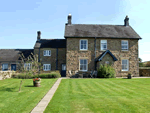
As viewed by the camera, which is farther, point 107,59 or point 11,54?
point 11,54

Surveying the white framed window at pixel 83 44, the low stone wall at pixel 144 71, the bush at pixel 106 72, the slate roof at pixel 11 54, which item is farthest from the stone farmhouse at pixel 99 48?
the slate roof at pixel 11 54

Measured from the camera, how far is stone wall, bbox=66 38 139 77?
83.3ft

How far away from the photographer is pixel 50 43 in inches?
1319

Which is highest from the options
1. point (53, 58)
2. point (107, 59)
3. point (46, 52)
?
point (46, 52)

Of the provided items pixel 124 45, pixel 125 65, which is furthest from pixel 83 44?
pixel 125 65

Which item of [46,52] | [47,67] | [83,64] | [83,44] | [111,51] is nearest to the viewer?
[83,64]

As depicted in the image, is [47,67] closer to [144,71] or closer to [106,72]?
[106,72]

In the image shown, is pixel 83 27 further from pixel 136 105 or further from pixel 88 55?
pixel 136 105

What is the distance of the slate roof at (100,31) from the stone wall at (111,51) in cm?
86

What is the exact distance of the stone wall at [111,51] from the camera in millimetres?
25391

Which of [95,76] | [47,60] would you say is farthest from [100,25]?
[47,60]

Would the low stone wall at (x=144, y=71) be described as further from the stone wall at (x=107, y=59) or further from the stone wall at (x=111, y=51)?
the stone wall at (x=107, y=59)

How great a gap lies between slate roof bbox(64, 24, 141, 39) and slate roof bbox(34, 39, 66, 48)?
618 cm

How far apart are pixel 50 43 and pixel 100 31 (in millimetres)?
11603
